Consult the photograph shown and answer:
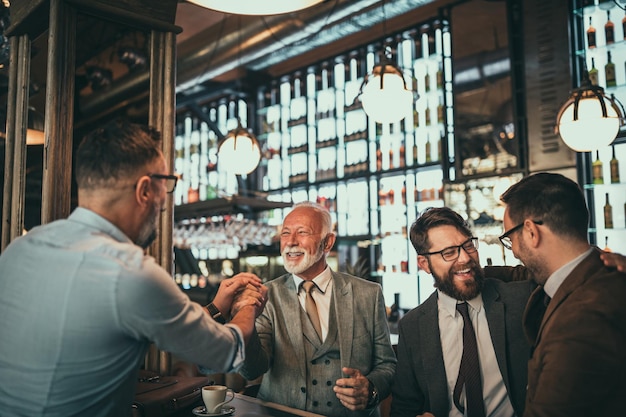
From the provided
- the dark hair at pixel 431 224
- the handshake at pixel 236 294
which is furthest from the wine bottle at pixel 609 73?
the handshake at pixel 236 294

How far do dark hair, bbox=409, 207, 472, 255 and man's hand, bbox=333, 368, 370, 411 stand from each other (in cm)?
56

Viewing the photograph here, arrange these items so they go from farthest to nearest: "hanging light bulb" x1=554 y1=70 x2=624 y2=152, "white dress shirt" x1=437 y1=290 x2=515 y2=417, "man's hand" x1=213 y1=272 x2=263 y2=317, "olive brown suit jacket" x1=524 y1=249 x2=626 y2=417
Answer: "hanging light bulb" x1=554 y1=70 x2=624 y2=152
"white dress shirt" x1=437 y1=290 x2=515 y2=417
"man's hand" x1=213 y1=272 x2=263 y2=317
"olive brown suit jacket" x1=524 y1=249 x2=626 y2=417

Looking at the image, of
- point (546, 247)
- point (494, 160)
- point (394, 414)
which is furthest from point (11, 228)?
point (494, 160)

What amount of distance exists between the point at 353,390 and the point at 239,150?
3.12m

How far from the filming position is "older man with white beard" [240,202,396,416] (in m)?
2.27

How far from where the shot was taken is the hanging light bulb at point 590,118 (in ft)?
11.7

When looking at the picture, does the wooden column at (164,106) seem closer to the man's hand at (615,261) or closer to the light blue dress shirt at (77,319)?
the light blue dress shirt at (77,319)

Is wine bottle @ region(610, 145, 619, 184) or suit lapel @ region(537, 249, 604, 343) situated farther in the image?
wine bottle @ region(610, 145, 619, 184)

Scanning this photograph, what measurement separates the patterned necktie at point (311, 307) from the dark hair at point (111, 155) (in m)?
1.23

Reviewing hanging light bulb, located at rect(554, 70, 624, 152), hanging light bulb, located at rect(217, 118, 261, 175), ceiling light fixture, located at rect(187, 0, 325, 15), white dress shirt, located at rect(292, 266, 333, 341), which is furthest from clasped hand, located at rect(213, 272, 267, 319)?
hanging light bulb, located at rect(217, 118, 261, 175)

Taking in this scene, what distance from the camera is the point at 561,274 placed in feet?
5.41

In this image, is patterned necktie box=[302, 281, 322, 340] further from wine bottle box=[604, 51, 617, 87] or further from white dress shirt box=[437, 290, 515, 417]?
wine bottle box=[604, 51, 617, 87]

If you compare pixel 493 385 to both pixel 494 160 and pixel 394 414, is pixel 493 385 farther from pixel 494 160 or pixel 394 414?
pixel 494 160

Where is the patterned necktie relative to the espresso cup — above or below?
above
